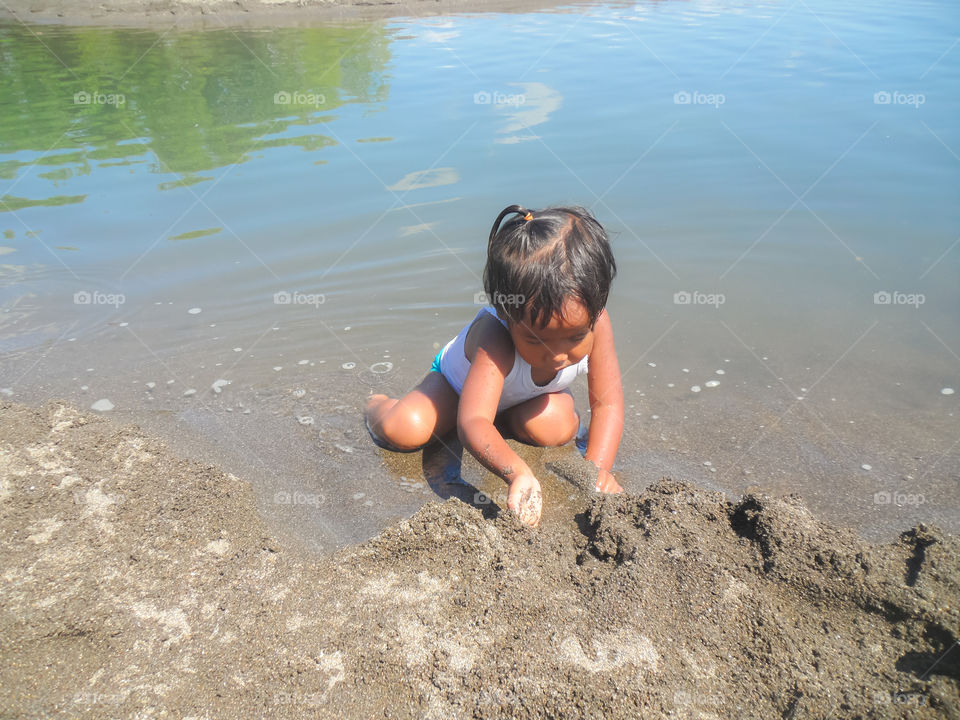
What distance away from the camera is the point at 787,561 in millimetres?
1963

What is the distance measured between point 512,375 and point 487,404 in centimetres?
34

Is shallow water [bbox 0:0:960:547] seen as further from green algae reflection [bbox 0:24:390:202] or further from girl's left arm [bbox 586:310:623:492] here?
girl's left arm [bbox 586:310:623:492]

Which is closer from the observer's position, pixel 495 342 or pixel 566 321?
pixel 566 321

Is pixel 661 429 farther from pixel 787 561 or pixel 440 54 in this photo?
pixel 440 54

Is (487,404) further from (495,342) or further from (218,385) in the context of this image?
(218,385)

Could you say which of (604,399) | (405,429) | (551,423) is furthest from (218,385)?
(604,399)

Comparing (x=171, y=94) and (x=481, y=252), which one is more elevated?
(x=481, y=252)

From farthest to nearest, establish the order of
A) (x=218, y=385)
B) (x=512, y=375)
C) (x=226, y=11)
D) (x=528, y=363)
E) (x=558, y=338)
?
1. (x=226, y=11)
2. (x=218, y=385)
3. (x=512, y=375)
4. (x=528, y=363)
5. (x=558, y=338)

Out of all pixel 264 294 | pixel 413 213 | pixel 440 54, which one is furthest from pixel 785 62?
pixel 264 294

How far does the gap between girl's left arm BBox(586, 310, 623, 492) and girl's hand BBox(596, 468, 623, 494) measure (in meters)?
0.10

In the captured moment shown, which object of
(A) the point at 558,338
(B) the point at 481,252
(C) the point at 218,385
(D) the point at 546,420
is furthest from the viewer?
(B) the point at 481,252

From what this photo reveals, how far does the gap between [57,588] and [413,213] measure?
3.97m

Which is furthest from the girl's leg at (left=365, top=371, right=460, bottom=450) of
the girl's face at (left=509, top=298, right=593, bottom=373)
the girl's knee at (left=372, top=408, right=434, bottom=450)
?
the girl's face at (left=509, top=298, right=593, bottom=373)

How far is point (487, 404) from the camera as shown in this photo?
259 cm
